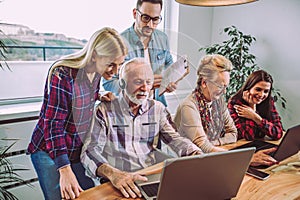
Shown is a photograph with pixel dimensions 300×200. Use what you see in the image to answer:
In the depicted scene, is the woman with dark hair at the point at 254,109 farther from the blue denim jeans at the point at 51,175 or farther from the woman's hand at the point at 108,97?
the blue denim jeans at the point at 51,175

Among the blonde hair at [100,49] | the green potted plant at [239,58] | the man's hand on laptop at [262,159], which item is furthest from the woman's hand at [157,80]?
the green potted plant at [239,58]

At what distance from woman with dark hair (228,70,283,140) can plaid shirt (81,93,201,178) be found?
0.74m

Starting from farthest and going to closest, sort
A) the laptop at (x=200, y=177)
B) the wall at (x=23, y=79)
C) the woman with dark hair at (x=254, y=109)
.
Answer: the wall at (x=23, y=79), the woman with dark hair at (x=254, y=109), the laptop at (x=200, y=177)

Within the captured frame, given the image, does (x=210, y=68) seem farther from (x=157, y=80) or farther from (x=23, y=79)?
(x=23, y=79)

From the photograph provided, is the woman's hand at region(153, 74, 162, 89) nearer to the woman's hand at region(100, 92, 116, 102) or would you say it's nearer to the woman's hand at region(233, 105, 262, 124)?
the woman's hand at region(100, 92, 116, 102)

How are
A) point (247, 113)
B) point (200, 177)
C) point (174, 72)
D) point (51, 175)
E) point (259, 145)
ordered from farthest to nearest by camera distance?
point (247, 113), point (259, 145), point (174, 72), point (51, 175), point (200, 177)

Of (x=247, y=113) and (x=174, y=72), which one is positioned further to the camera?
(x=247, y=113)

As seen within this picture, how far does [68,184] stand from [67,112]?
11.6 inches

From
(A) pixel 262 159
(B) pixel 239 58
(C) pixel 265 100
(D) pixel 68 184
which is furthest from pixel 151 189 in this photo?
(B) pixel 239 58

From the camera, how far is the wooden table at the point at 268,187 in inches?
46.2

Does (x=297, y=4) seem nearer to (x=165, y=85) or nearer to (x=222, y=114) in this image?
(x=222, y=114)

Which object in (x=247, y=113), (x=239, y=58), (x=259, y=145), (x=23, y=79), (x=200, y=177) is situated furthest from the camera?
(x=239, y=58)

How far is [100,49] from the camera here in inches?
49.1

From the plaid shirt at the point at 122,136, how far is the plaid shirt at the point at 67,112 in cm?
5
